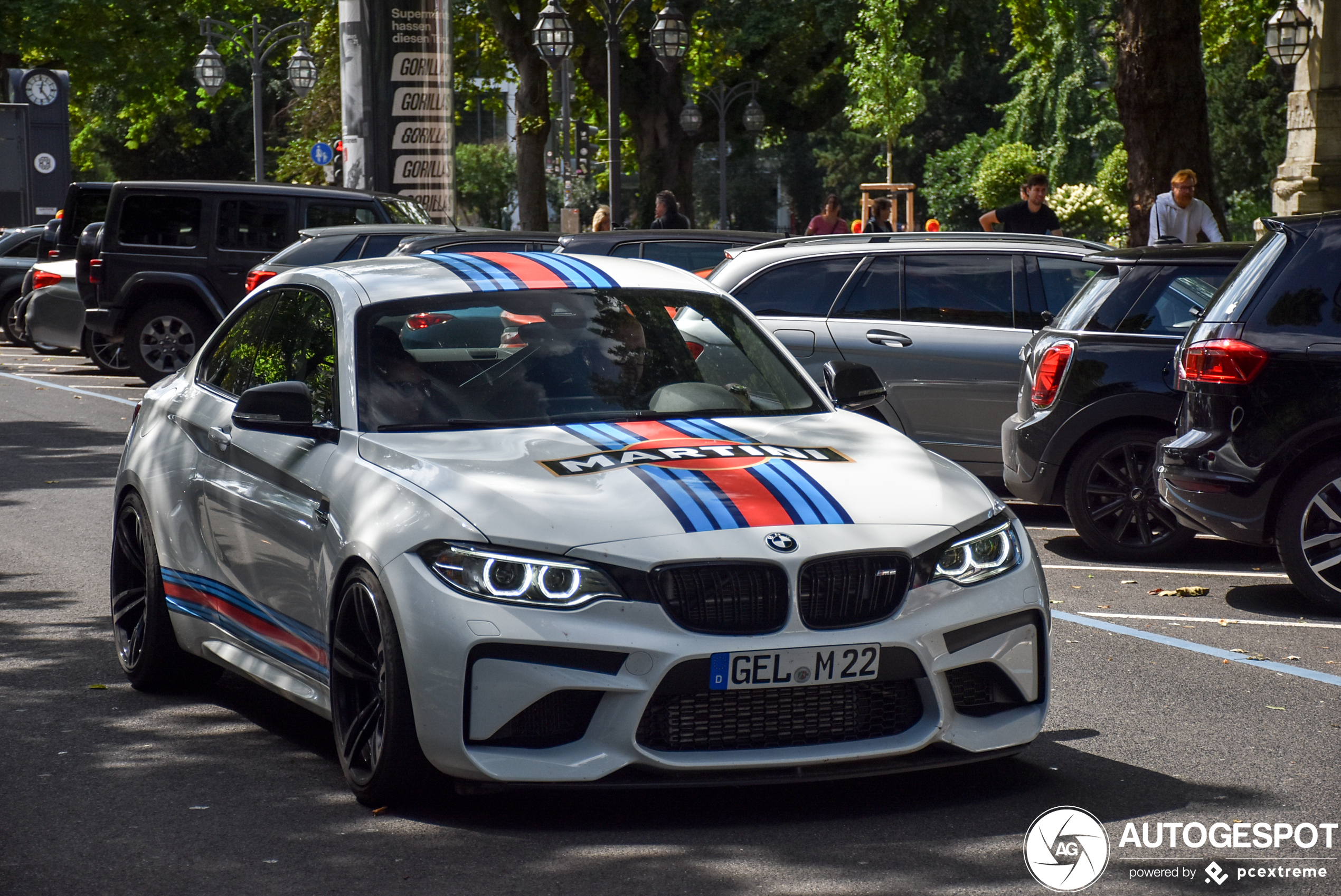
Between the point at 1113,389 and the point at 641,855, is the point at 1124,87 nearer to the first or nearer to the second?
the point at 1113,389

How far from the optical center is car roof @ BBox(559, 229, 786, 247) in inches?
560

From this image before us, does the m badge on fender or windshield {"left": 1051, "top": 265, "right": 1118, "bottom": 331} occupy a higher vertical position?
windshield {"left": 1051, "top": 265, "right": 1118, "bottom": 331}

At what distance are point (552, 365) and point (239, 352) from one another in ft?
4.65

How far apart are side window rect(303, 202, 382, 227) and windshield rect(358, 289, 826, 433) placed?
539 inches

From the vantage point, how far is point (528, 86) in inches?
1348

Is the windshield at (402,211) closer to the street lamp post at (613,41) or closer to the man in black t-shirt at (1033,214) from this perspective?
the street lamp post at (613,41)

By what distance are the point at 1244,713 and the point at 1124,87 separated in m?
11.9

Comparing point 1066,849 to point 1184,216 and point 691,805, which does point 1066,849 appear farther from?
point 1184,216

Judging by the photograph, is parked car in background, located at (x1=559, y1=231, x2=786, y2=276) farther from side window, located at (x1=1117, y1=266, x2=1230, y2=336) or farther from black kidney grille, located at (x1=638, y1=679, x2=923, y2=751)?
black kidney grille, located at (x1=638, y1=679, x2=923, y2=751)

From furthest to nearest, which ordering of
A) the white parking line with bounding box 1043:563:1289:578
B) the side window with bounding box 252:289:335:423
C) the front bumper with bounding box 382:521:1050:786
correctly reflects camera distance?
the white parking line with bounding box 1043:563:1289:578 < the side window with bounding box 252:289:335:423 < the front bumper with bounding box 382:521:1050:786

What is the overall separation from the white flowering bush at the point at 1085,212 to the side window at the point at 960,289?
3896 cm

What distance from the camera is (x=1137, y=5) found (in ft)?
55.3

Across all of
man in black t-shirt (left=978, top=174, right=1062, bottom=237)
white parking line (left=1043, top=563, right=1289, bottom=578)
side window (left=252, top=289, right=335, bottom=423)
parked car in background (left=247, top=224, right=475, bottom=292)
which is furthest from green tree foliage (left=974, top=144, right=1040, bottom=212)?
side window (left=252, top=289, right=335, bottom=423)

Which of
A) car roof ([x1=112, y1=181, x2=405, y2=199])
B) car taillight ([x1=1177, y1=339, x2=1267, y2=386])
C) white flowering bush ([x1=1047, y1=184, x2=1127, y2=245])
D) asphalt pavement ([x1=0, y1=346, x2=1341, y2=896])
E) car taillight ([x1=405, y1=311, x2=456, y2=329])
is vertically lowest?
asphalt pavement ([x1=0, y1=346, x2=1341, y2=896])
